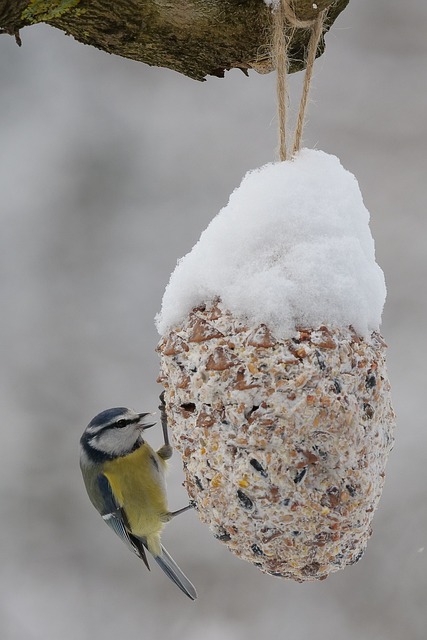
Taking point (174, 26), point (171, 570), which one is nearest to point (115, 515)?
point (171, 570)

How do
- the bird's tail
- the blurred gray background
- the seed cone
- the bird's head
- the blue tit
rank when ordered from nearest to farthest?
the seed cone
the bird's head
the blue tit
the bird's tail
the blurred gray background

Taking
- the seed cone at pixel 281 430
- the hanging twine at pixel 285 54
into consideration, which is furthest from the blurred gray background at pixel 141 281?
the hanging twine at pixel 285 54

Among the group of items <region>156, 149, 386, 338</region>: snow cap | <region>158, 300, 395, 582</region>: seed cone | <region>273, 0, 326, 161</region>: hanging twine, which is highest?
<region>273, 0, 326, 161</region>: hanging twine

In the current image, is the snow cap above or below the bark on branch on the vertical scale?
below

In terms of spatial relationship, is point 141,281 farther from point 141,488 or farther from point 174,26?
point 174,26

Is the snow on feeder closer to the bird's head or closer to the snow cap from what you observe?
the snow cap

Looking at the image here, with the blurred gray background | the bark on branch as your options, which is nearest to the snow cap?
the bark on branch
